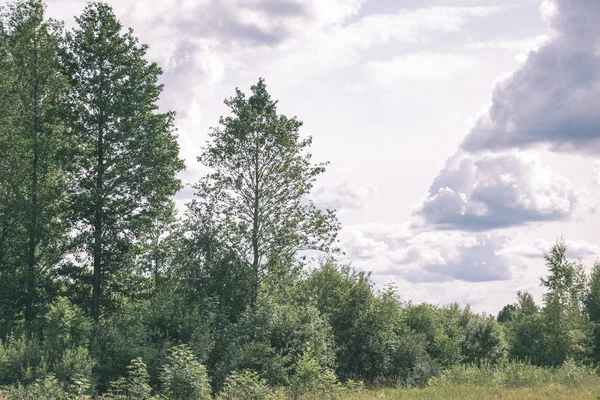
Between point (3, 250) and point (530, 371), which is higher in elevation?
point (3, 250)

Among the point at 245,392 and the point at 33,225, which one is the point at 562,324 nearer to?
the point at 245,392

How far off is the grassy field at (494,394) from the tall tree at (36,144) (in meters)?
19.5

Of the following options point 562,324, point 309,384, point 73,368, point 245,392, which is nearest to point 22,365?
point 73,368

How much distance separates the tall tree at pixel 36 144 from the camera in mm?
30938

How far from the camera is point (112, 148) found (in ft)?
102

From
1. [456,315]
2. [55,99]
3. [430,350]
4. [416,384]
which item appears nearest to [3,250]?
[55,99]

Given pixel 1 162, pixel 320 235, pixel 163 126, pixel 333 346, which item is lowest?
pixel 333 346

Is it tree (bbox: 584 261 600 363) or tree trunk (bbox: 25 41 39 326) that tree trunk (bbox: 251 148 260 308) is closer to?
tree trunk (bbox: 25 41 39 326)

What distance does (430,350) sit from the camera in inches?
1467

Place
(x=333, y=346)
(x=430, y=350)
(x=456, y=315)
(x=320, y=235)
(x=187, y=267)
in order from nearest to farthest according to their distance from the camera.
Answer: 1. (x=187, y=267)
2. (x=333, y=346)
3. (x=320, y=235)
4. (x=430, y=350)
5. (x=456, y=315)

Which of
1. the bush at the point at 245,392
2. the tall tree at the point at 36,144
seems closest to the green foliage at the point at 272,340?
the bush at the point at 245,392

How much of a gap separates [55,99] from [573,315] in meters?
35.3

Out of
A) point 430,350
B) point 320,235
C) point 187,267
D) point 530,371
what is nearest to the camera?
point 530,371

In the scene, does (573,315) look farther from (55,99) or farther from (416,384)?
(55,99)
